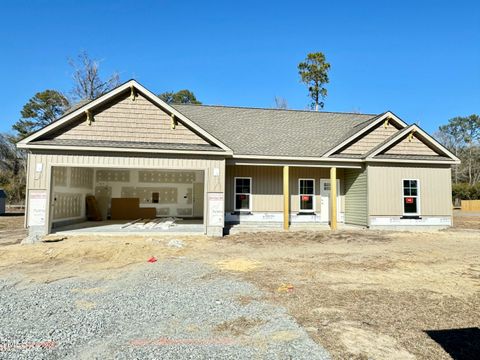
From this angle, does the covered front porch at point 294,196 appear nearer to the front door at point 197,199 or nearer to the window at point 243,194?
the window at point 243,194

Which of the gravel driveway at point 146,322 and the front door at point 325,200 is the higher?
the front door at point 325,200

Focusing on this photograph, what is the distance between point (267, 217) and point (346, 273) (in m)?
8.86

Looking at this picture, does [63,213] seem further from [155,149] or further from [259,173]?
[259,173]

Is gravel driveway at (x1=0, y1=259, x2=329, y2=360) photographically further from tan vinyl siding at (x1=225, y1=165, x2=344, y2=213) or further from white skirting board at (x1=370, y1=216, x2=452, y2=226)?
white skirting board at (x1=370, y1=216, x2=452, y2=226)

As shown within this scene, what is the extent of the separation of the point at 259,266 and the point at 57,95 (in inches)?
1646

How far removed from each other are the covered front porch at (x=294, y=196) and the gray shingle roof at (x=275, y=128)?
0.96 metres

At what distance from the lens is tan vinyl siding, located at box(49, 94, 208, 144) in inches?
524

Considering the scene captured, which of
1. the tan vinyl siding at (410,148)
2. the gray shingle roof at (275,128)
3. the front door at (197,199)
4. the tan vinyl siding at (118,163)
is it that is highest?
the gray shingle roof at (275,128)

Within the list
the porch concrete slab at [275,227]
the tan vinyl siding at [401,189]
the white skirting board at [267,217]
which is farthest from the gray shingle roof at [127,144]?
the tan vinyl siding at [401,189]

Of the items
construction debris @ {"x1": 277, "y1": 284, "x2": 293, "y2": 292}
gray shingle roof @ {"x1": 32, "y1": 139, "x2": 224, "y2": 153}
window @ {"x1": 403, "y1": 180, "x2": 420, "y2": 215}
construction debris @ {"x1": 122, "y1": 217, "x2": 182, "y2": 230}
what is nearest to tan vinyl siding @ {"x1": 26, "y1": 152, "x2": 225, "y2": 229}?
gray shingle roof @ {"x1": 32, "y1": 139, "x2": 224, "y2": 153}

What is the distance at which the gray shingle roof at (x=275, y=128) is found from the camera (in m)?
15.9

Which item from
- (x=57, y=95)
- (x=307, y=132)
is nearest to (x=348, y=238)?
(x=307, y=132)

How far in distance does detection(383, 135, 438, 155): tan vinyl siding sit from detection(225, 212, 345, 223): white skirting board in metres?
4.82

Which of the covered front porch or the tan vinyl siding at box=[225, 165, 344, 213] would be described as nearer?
the covered front porch
